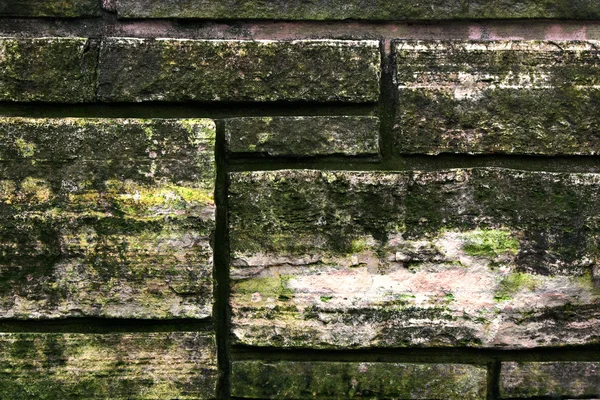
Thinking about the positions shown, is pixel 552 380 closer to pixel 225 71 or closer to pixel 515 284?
pixel 515 284

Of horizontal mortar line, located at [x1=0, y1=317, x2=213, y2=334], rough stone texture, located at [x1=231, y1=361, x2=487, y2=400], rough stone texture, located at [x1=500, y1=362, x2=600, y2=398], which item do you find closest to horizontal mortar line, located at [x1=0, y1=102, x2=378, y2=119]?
horizontal mortar line, located at [x1=0, y1=317, x2=213, y2=334]

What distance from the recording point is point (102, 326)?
47.3 inches

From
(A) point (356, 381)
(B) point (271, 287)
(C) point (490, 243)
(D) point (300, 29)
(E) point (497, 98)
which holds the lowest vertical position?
(A) point (356, 381)

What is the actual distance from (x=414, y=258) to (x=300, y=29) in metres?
0.59

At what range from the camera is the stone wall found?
3.80ft

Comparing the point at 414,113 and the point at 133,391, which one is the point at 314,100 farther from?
the point at 133,391

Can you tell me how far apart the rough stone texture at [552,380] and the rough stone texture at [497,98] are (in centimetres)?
49

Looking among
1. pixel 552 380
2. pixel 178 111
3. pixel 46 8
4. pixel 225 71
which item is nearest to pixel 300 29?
pixel 225 71

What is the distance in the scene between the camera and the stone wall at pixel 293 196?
116 cm

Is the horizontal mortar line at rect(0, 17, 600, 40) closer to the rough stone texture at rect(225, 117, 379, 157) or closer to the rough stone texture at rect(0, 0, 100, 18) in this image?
the rough stone texture at rect(0, 0, 100, 18)

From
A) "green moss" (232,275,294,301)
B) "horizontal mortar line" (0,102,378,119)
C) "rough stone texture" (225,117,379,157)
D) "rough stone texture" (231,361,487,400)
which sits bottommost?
"rough stone texture" (231,361,487,400)

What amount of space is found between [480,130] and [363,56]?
1.03 ft

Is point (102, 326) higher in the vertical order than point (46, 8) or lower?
lower

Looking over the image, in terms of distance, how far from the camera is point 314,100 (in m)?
1.17
